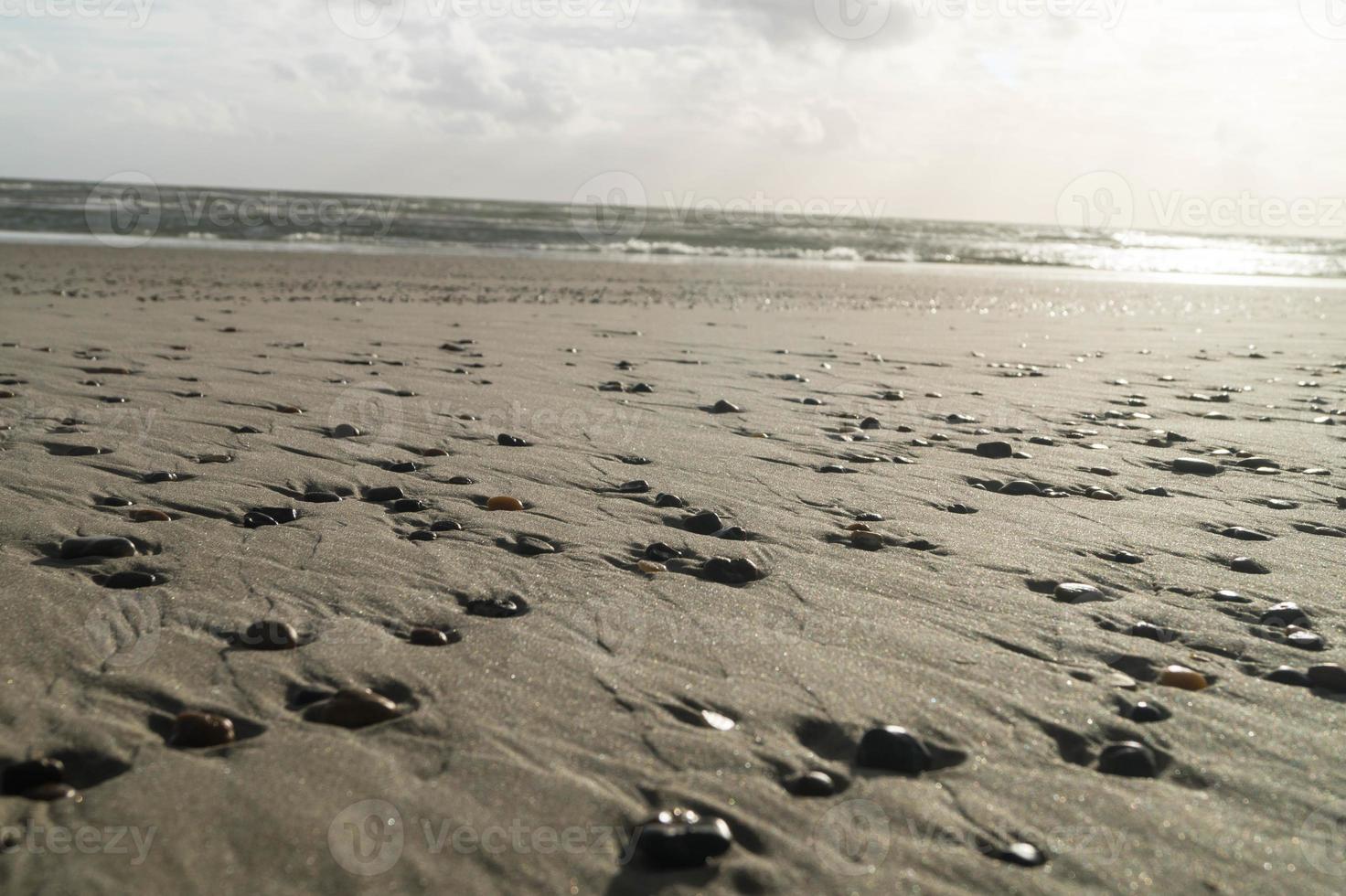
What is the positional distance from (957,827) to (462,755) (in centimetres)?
84

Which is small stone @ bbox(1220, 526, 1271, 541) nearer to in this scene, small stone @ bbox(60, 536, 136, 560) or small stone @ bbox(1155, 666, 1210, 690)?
small stone @ bbox(1155, 666, 1210, 690)

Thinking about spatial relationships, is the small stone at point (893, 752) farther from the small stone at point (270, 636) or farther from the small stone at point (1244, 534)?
the small stone at point (1244, 534)

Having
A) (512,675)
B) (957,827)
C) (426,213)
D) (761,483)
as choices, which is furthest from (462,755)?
(426,213)

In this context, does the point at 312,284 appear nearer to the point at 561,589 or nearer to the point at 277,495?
the point at 277,495

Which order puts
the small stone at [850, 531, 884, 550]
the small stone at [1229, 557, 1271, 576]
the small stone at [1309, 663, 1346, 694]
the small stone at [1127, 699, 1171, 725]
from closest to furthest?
the small stone at [1127, 699, 1171, 725] → the small stone at [1309, 663, 1346, 694] → the small stone at [1229, 557, 1271, 576] → the small stone at [850, 531, 884, 550]

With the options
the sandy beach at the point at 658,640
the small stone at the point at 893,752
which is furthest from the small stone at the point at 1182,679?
the small stone at the point at 893,752

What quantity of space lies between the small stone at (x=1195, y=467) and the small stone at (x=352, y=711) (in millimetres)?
3498

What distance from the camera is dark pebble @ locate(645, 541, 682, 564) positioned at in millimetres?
2963

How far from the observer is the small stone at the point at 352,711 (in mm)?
1918

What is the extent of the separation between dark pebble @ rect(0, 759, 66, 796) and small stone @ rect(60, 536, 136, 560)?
1183 mm

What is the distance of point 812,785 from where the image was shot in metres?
1.75

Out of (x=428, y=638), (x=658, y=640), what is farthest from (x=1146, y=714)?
(x=428, y=638)

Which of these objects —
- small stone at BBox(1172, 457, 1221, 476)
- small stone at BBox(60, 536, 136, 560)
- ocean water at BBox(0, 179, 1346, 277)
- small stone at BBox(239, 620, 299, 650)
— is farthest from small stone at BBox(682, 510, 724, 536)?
ocean water at BBox(0, 179, 1346, 277)

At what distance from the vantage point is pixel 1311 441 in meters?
4.98
